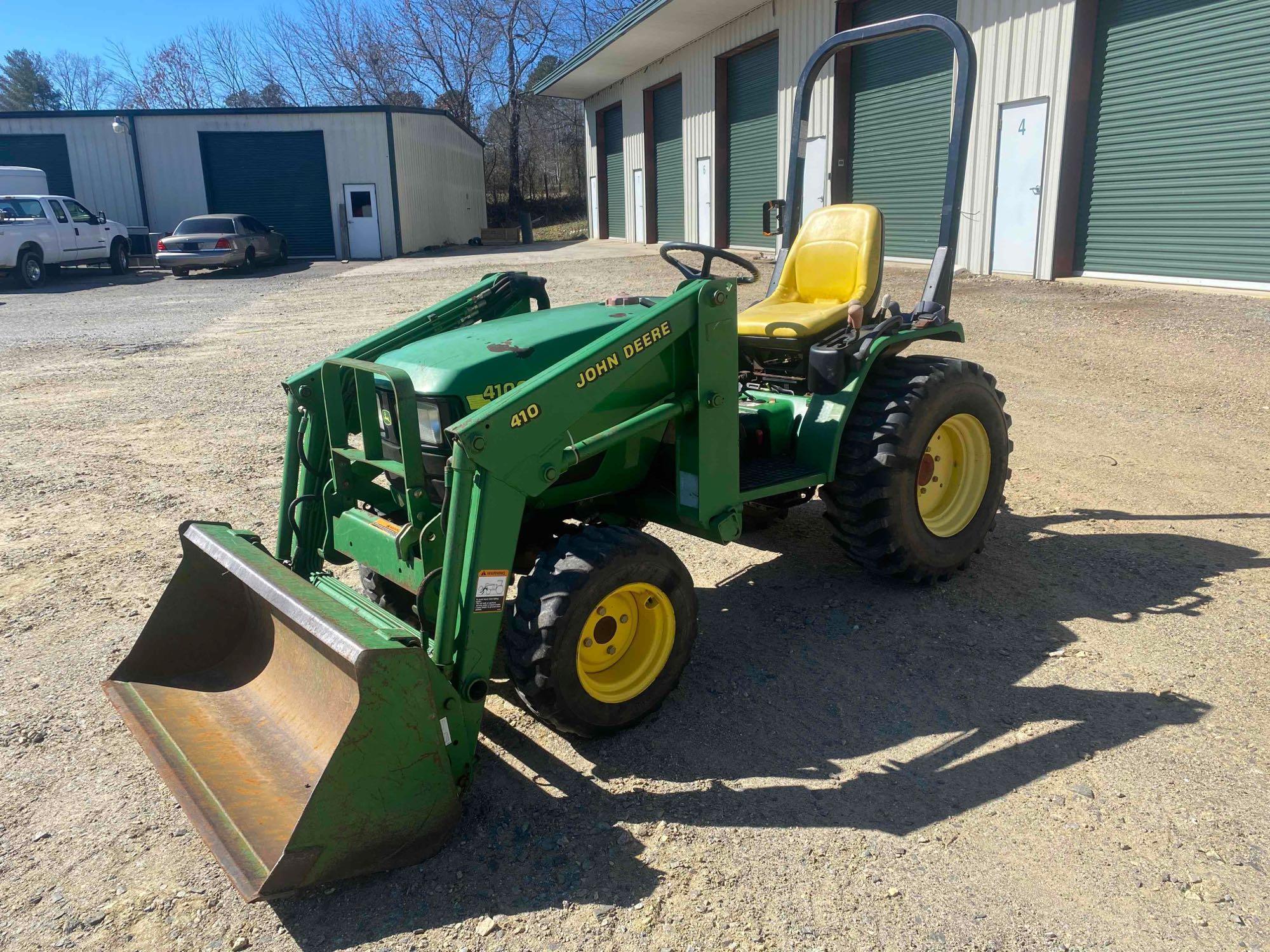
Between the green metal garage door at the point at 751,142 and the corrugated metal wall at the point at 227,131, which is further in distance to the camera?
the corrugated metal wall at the point at 227,131

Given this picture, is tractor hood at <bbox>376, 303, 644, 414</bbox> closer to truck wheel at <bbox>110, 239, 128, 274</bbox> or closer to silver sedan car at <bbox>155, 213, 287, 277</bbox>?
silver sedan car at <bbox>155, 213, 287, 277</bbox>

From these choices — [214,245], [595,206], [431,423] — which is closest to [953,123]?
[431,423]

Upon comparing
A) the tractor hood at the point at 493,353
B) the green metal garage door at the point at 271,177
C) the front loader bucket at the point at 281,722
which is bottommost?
the front loader bucket at the point at 281,722

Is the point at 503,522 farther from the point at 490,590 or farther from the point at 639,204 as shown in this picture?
the point at 639,204

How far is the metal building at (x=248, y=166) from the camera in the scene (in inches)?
1040

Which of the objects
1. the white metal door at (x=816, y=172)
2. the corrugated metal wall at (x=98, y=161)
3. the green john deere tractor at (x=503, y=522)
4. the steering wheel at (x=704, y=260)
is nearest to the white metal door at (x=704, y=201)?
the white metal door at (x=816, y=172)

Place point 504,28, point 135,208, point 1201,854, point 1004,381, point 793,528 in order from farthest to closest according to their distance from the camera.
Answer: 1. point 504,28
2. point 135,208
3. point 1004,381
4. point 793,528
5. point 1201,854

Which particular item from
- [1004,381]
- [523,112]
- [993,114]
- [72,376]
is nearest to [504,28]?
[523,112]

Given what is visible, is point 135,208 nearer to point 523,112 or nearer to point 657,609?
point 523,112

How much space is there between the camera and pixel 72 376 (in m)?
10.1

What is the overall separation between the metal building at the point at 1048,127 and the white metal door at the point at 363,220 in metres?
10.7

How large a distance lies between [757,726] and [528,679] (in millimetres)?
868

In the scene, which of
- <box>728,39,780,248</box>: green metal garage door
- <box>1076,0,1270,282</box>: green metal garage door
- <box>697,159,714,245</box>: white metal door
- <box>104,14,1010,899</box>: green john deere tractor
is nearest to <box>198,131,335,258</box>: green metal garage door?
<box>697,159,714,245</box>: white metal door

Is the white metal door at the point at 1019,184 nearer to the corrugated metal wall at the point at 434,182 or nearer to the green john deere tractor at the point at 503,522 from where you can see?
the green john deere tractor at the point at 503,522
